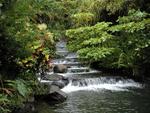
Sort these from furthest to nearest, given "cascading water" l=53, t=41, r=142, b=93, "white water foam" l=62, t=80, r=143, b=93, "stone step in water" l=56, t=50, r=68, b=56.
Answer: "stone step in water" l=56, t=50, r=68, b=56, "cascading water" l=53, t=41, r=142, b=93, "white water foam" l=62, t=80, r=143, b=93

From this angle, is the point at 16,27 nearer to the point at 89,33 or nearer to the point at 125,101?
the point at 125,101

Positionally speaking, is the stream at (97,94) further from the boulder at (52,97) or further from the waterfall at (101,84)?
the boulder at (52,97)

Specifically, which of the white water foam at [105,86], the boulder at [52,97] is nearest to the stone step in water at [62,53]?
the white water foam at [105,86]

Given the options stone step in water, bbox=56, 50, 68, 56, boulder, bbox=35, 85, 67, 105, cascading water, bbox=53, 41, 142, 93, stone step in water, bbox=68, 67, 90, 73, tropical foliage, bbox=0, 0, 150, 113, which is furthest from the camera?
stone step in water, bbox=56, 50, 68, 56

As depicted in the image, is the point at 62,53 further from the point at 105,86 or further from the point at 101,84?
the point at 105,86

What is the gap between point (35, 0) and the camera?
11109mm

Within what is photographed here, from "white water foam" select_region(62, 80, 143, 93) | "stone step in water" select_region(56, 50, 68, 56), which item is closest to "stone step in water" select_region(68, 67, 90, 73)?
"white water foam" select_region(62, 80, 143, 93)

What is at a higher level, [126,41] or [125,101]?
[126,41]

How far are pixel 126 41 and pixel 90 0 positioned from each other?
457cm

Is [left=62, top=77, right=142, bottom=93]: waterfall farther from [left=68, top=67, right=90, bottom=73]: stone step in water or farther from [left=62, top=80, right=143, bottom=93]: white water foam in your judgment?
[left=68, top=67, right=90, bottom=73]: stone step in water

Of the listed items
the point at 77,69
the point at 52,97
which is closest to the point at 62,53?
the point at 77,69

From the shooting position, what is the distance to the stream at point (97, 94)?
12.3 m

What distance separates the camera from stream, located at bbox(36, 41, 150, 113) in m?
12.3

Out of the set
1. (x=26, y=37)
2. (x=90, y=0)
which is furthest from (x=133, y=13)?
(x=26, y=37)
